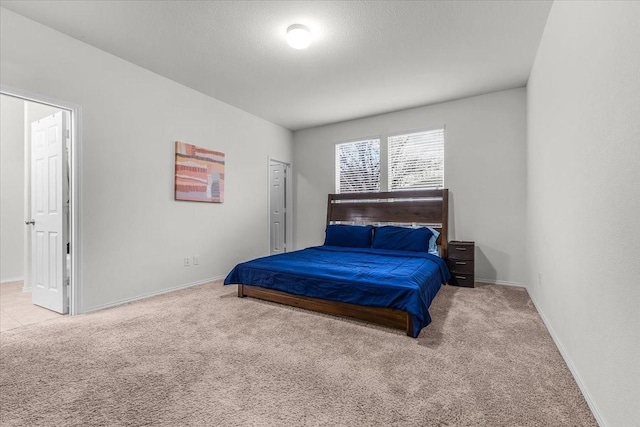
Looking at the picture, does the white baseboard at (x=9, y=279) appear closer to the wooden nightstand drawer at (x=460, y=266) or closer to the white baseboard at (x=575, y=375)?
the wooden nightstand drawer at (x=460, y=266)

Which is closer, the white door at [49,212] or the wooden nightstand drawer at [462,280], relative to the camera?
the white door at [49,212]

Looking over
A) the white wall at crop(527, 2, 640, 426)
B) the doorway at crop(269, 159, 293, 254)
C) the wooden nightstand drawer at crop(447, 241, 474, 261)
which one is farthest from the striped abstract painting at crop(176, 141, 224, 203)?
the white wall at crop(527, 2, 640, 426)

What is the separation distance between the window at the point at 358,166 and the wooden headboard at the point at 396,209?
0.64 ft

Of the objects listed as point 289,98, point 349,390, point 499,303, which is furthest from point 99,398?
point 289,98

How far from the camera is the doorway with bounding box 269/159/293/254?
5.90 metres

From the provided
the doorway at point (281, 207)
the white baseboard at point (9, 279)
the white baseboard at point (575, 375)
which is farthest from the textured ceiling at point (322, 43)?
the white baseboard at point (9, 279)

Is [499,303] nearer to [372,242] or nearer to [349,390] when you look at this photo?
[372,242]

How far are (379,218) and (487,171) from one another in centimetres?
171

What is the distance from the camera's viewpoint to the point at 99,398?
1.57 meters

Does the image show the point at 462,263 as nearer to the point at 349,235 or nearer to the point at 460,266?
the point at 460,266

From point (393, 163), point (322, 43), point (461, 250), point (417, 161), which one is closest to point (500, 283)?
point (461, 250)

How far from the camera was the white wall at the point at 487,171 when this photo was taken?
3.96 meters

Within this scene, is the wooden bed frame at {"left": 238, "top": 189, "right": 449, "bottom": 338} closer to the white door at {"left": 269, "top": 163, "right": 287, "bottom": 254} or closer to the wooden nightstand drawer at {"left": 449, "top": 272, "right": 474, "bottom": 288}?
the wooden nightstand drawer at {"left": 449, "top": 272, "right": 474, "bottom": 288}

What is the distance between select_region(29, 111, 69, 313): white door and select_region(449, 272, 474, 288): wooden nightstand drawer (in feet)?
14.8
